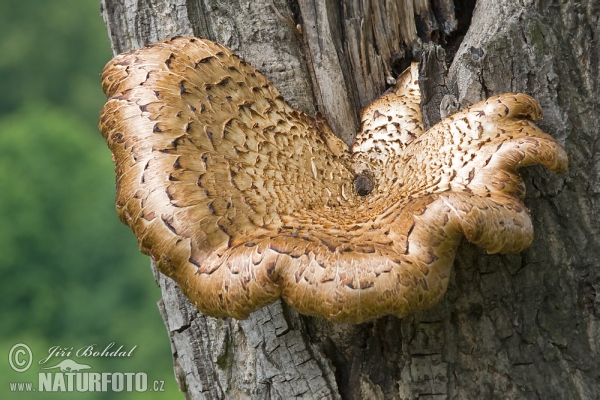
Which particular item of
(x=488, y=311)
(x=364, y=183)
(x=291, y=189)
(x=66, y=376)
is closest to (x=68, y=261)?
(x=66, y=376)

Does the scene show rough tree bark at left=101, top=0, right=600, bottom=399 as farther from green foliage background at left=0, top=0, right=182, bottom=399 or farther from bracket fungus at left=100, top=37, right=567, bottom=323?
green foliage background at left=0, top=0, right=182, bottom=399

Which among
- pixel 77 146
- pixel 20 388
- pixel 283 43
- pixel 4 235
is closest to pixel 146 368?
pixel 20 388

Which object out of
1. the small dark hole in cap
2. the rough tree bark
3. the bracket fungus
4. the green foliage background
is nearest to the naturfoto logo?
the green foliage background

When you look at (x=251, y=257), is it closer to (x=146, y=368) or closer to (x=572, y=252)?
(x=572, y=252)

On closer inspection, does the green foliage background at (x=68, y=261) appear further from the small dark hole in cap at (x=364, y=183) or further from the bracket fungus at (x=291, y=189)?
the bracket fungus at (x=291, y=189)

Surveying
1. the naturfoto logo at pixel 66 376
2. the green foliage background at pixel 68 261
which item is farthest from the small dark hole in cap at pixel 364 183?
the green foliage background at pixel 68 261

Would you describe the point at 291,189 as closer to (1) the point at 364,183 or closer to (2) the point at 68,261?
(1) the point at 364,183
